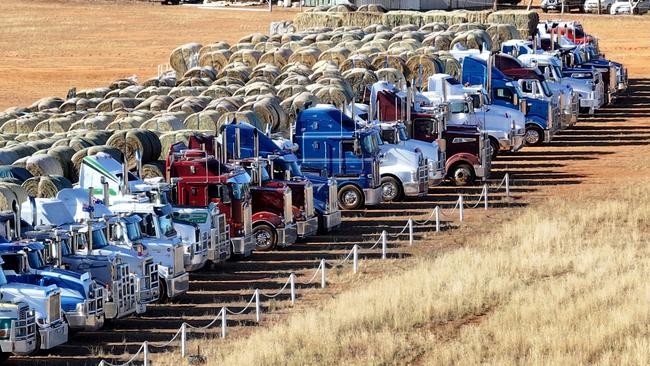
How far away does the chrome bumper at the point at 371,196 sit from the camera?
141 feet

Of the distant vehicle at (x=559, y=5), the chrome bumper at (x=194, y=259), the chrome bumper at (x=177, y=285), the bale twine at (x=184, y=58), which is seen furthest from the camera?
the distant vehicle at (x=559, y=5)

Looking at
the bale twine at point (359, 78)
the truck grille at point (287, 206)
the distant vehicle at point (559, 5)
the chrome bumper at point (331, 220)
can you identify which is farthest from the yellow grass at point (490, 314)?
the distant vehicle at point (559, 5)

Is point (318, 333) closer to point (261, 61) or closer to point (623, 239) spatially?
point (623, 239)

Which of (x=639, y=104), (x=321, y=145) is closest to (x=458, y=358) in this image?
(x=321, y=145)

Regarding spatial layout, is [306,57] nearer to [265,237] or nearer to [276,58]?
[276,58]

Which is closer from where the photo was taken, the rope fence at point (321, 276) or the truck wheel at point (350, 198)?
the rope fence at point (321, 276)

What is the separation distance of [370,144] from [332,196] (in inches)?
133

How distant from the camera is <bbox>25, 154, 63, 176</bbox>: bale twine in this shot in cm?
3838

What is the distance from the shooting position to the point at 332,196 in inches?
1574

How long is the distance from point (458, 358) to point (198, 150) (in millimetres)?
12535

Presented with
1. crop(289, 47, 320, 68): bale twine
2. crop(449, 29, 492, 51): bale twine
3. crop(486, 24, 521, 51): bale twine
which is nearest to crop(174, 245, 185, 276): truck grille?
crop(289, 47, 320, 68): bale twine

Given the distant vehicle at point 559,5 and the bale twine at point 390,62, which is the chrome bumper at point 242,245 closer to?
the bale twine at point 390,62

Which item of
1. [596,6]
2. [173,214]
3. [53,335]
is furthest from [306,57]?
[596,6]

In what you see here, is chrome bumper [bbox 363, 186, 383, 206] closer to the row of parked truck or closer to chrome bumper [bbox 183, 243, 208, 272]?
the row of parked truck
